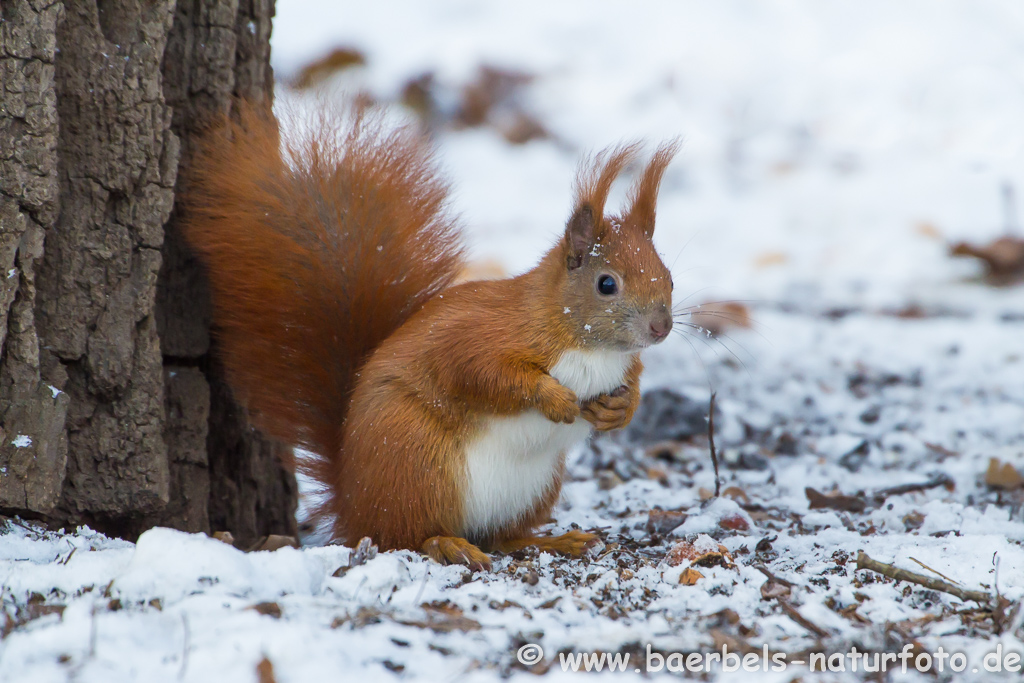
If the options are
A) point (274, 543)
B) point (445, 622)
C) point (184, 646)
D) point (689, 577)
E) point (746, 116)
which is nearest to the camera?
point (184, 646)

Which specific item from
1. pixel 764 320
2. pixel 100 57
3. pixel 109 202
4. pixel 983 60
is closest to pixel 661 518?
pixel 109 202

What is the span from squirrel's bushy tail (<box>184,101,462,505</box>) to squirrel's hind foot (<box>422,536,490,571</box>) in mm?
299

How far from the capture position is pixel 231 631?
1.10 m

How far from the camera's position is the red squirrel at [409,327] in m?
1.65

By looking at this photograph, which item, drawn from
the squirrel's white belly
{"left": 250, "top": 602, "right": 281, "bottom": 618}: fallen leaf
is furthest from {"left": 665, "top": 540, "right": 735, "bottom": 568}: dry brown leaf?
{"left": 250, "top": 602, "right": 281, "bottom": 618}: fallen leaf

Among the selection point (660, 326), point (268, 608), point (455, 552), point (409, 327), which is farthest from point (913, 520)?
point (268, 608)

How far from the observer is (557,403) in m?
1.60

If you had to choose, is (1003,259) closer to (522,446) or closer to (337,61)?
(522,446)

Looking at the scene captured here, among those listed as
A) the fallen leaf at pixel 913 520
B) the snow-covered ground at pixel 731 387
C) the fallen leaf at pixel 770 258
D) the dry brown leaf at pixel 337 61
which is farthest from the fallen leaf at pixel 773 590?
the dry brown leaf at pixel 337 61

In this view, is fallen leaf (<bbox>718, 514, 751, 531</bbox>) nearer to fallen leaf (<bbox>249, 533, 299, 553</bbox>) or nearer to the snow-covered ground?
the snow-covered ground

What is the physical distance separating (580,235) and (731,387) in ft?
5.02

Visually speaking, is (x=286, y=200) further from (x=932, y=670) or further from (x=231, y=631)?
(x=932, y=670)

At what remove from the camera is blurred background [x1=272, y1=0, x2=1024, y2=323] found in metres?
4.65

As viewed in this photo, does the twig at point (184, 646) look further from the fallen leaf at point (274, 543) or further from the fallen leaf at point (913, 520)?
the fallen leaf at point (913, 520)
